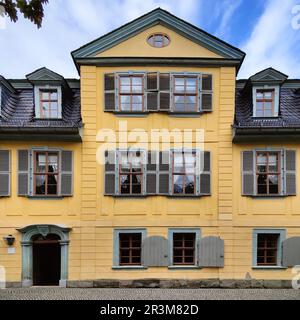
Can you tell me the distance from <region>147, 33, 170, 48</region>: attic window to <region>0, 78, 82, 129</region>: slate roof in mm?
3645

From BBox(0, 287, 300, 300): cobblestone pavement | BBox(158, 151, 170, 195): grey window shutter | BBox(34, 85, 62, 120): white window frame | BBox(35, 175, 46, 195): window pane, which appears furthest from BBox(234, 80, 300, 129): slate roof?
BBox(35, 175, 46, 195): window pane

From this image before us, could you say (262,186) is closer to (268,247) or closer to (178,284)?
(268,247)

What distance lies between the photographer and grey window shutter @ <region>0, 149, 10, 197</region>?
44.2 feet

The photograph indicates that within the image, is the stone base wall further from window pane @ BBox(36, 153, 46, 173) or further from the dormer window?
the dormer window

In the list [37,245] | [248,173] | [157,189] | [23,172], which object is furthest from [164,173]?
[37,245]

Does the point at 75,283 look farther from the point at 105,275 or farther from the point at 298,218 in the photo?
the point at 298,218

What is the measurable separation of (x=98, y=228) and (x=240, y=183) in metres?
5.55

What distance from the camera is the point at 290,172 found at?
44.9 feet

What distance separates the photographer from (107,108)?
1377 cm

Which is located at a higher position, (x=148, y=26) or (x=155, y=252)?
(x=148, y=26)

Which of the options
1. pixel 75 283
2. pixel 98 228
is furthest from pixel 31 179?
pixel 75 283

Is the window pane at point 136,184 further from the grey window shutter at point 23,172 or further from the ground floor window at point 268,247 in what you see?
the ground floor window at point 268,247

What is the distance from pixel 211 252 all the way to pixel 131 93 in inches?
260

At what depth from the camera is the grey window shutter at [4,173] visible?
13.5 meters
